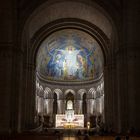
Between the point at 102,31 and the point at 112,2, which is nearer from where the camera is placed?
the point at 112,2

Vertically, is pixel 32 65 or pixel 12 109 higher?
pixel 32 65

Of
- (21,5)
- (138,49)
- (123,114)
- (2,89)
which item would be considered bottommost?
(123,114)

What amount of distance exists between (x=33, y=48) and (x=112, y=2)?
13625mm

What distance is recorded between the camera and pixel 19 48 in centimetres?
2892

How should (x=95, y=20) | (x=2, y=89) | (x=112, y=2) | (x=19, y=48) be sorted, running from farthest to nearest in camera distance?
(x=95, y=20) < (x=112, y=2) < (x=19, y=48) < (x=2, y=89)

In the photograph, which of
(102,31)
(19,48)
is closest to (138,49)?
(19,48)

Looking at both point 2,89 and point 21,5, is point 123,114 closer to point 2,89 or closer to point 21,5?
point 2,89

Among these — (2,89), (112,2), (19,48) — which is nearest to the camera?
(2,89)

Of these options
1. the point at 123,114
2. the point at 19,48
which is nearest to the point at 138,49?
the point at 123,114

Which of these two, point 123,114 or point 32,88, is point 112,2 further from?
point 32,88

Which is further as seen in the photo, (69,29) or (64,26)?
(69,29)

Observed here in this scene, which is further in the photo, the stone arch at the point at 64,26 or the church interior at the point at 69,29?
the stone arch at the point at 64,26

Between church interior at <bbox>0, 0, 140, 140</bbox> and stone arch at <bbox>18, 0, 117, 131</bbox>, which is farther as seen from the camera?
stone arch at <bbox>18, 0, 117, 131</bbox>

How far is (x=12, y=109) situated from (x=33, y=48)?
47.3 ft
